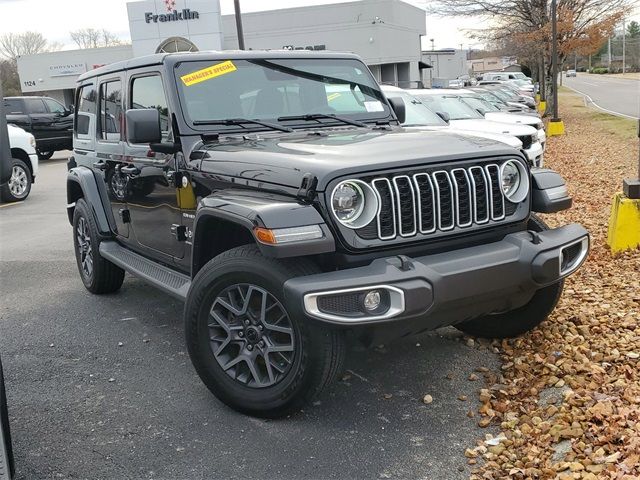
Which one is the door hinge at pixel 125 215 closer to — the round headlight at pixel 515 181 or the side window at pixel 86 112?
the side window at pixel 86 112

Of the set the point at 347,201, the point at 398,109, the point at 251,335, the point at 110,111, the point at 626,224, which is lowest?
the point at 626,224

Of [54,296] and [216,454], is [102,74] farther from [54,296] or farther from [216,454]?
[216,454]

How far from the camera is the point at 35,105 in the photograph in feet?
67.1

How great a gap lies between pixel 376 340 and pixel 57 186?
13229 millimetres

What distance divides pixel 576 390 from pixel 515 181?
1.20m

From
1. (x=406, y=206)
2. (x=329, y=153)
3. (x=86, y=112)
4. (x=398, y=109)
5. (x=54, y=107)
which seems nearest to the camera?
(x=406, y=206)

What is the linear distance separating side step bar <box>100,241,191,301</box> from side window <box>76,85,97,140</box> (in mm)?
1105

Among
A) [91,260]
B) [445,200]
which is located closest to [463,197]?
[445,200]

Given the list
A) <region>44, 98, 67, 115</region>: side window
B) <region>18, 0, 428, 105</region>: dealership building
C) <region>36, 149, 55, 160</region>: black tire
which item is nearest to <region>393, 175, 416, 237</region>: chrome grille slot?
<region>44, 98, 67, 115</region>: side window

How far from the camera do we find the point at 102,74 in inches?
227

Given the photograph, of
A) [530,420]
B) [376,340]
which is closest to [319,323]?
[376,340]

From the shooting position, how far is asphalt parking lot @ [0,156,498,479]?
331 cm

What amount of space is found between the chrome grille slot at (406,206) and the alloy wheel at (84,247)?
353 cm

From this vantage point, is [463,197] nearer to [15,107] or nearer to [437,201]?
[437,201]
